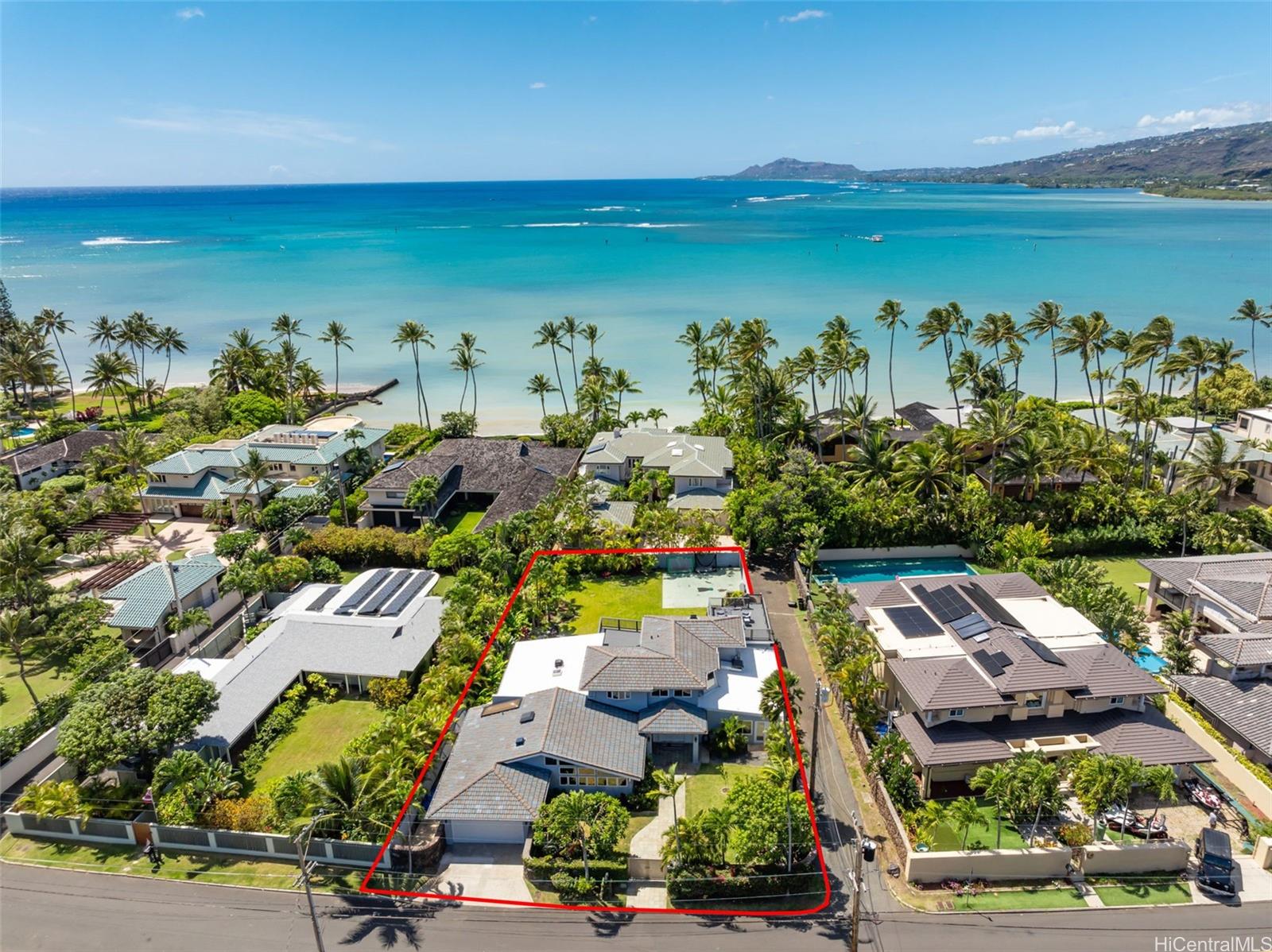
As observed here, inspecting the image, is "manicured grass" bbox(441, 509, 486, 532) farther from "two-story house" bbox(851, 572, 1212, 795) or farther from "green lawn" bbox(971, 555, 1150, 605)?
"green lawn" bbox(971, 555, 1150, 605)

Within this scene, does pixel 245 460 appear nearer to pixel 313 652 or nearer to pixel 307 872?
pixel 313 652

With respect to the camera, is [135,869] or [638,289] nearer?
[135,869]

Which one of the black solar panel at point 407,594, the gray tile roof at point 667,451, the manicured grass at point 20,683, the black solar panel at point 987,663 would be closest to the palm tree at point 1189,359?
the black solar panel at point 987,663

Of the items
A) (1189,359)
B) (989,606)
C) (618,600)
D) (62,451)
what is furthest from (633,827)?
(62,451)

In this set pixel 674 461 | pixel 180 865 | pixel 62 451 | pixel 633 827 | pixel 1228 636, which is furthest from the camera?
pixel 62 451

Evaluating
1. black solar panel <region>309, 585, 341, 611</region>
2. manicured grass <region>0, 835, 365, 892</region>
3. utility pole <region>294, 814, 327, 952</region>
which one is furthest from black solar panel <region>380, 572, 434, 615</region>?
utility pole <region>294, 814, 327, 952</region>

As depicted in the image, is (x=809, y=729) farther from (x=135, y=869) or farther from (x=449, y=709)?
(x=135, y=869)

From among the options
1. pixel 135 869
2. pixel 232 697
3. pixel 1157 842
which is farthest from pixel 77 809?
pixel 1157 842
